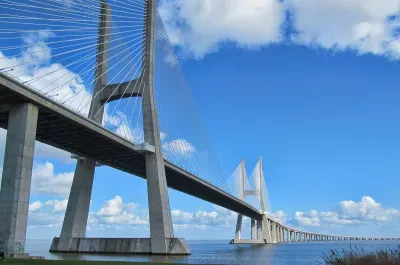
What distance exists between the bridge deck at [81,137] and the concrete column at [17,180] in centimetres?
124

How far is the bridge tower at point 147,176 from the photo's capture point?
43.6 metres

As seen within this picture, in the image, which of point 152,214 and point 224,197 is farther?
point 224,197

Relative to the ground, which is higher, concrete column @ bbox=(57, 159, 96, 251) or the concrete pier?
concrete column @ bbox=(57, 159, 96, 251)

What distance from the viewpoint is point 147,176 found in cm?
4431

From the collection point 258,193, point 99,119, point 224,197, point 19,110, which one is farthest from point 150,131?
point 258,193

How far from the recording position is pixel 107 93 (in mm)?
47031

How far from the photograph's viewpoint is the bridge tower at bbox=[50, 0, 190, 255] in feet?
143

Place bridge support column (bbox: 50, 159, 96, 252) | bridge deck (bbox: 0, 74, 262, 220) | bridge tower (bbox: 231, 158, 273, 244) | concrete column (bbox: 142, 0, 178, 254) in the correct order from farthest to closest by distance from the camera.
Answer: bridge tower (bbox: 231, 158, 273, 244)
bridge support column (bbox: 50, 159, 96, 252)
concrete column (bbox: 142, 0, 178, 254)
bridge deck (bbox: 0, 74, 262, 220)

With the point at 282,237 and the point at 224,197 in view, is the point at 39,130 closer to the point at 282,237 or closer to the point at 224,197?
the point at 224,197

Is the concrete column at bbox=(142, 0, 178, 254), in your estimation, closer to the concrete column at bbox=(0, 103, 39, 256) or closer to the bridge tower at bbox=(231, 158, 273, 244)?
the concrete column at bbox=(0, 103, 39, 256)

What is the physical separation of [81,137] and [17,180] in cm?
1143

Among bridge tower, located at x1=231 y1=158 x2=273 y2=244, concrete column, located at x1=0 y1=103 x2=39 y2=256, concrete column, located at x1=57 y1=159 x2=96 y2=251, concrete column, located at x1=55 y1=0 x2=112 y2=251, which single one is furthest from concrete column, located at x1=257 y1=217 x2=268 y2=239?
concrete column, located at x1=0 y1=103 x2=39 y2=256

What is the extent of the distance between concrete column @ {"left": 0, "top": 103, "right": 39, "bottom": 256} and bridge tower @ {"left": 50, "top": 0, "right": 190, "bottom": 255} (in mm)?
13716

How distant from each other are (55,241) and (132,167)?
1053cm
